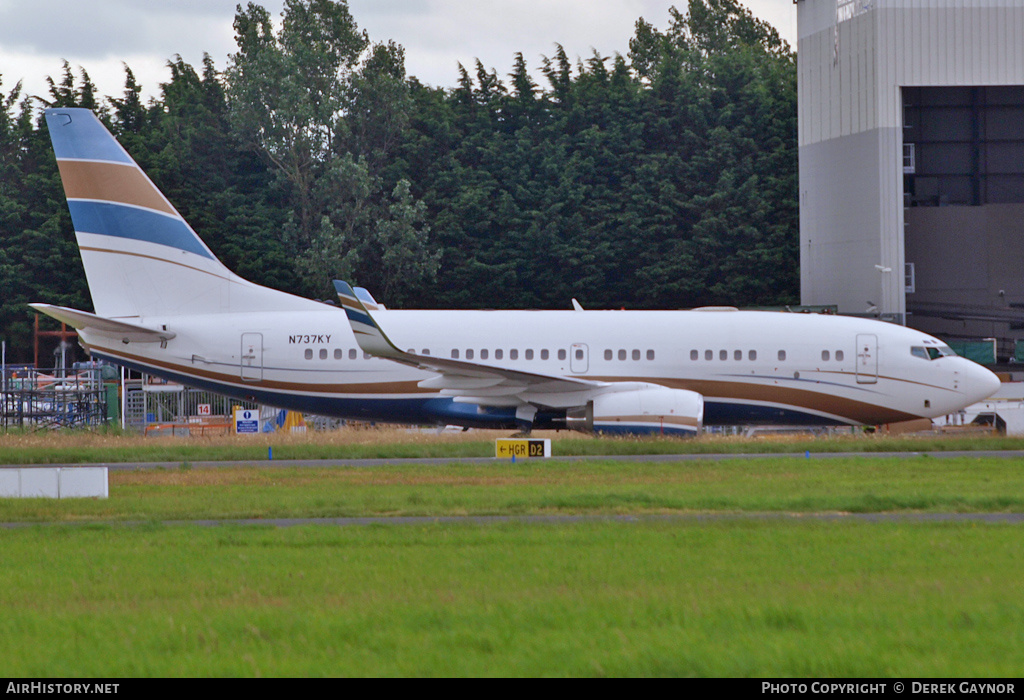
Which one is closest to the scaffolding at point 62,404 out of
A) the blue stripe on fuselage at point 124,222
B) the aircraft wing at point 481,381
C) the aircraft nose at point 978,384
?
the blue stripe on fuselage at point 124,222

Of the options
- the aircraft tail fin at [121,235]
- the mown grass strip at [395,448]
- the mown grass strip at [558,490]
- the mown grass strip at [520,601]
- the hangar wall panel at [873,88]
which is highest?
the hangar wall panel at [873,88]

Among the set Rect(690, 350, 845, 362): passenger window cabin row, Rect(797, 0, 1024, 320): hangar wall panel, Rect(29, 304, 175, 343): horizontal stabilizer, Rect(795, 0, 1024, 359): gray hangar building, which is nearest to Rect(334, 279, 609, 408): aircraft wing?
Rect(690, 350, 845, 362): passenger window cabin row

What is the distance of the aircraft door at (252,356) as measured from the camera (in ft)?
92.8

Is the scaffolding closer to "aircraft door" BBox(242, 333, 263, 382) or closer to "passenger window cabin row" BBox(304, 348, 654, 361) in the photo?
"aircraft door" BBox(242, 333, 263, 382)

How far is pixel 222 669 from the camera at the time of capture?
7691mm

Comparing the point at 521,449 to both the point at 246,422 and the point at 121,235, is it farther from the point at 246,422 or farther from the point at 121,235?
the point at 246,422

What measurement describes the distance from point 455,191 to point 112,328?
43450 mm

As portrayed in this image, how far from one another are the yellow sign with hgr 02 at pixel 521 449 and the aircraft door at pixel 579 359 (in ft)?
12.6

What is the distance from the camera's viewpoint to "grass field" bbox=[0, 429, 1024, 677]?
7.91m

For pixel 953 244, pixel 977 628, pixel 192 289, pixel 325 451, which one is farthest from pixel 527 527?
pixel 953 244

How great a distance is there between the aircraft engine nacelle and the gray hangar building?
19120 millimetres

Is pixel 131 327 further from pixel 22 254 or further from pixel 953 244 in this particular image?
pixel 22 254

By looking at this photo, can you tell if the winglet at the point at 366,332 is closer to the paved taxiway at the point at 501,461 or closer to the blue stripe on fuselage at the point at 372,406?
the paved taxiway at the point at 501,461

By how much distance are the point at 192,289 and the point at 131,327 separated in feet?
6.61
